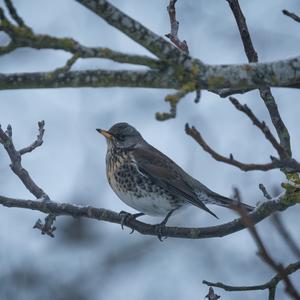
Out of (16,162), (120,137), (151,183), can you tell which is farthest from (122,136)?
(16,162)

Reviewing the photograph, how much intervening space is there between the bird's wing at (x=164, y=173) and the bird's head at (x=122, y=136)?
0.58 ft

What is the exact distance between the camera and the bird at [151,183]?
6430 mm

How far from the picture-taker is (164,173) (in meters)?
6.81

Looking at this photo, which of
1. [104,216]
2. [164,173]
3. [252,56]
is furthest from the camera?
[164,173]

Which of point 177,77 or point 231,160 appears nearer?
point 231,160

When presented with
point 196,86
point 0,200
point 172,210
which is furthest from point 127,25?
point 172,210

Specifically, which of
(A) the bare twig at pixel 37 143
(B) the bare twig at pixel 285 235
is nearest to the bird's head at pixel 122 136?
(A) the bare twig at pixel 37 143

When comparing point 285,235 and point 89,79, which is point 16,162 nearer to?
point 89,79

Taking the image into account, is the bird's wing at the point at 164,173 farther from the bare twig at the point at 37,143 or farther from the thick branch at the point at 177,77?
the thick branch at the point at 177,77

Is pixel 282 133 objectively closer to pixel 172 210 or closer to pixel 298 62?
pixel 298 62

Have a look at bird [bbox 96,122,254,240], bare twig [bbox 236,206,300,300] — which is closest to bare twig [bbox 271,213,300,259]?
bare twig [bbox 236,206,300,300]

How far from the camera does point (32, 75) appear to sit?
2.77 m

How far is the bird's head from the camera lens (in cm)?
720

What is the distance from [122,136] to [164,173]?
2.57 feet
